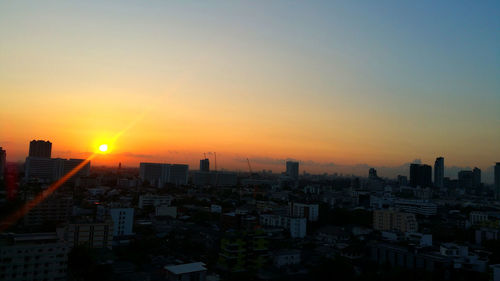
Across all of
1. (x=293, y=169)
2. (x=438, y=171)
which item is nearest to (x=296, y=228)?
(x=438, y=171)

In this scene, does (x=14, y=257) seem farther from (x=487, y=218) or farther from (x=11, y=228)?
(x=487, y=218)

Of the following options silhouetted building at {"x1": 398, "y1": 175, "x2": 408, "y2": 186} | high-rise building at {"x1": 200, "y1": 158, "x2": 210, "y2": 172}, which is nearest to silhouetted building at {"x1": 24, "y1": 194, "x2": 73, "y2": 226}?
high-rise building at {"x1": 200, "y1": 158, "x2": 210, "y2": 172}

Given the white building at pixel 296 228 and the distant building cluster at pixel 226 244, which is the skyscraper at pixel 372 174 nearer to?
the distant building cluster at pixel 226 244

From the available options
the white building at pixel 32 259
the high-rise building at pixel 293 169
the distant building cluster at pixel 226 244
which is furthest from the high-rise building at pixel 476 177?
the white building at pixel 32 259

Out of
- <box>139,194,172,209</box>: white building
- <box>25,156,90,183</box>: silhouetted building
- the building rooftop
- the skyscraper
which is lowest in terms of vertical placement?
the building rooftop

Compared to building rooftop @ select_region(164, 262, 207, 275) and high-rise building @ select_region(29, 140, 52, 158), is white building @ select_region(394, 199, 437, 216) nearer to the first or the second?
building rooftop @ select_region(164, 262, 207, 275)

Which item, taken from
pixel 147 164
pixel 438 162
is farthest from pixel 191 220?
pixel 438 162
